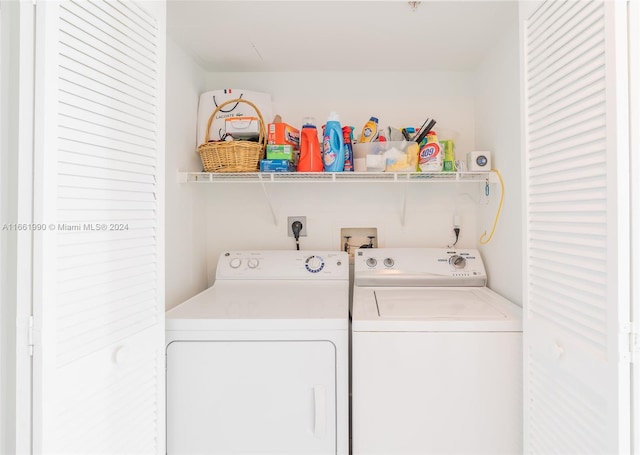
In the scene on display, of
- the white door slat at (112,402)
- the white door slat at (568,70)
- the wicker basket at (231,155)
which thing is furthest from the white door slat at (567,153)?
the white door slat at (112,402)

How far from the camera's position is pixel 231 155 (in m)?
1.93

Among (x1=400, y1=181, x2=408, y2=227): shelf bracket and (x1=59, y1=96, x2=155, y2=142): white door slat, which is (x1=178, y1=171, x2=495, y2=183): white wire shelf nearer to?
(x1=400, y1=181, x2=408, y2=227): shelf bracket

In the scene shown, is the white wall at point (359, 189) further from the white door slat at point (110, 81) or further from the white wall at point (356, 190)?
the white door slat at point (110, 81)

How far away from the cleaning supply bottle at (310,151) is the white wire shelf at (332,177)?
42 mm

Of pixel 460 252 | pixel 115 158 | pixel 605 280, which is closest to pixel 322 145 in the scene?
pixel 460 252

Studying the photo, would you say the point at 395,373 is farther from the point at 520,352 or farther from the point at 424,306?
the point at 520,352

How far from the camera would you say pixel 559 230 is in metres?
1.09

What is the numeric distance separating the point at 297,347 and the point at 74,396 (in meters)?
0.74

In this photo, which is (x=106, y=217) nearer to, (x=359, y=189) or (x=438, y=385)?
(x=438, y=385)

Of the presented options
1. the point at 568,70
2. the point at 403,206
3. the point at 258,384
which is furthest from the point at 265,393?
the point at 568,70

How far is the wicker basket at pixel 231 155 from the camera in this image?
1.92 m

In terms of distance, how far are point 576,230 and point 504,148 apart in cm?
98

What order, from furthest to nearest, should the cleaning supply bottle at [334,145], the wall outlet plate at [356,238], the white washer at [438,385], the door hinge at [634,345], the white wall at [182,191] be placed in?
1. the wall outlet plate at [356,238]
2. the cleaning supply bottle at [334,145]
3. the white wall at [182,191]
4. the white washer at [438,385]
5. the door hinge at [634,345]

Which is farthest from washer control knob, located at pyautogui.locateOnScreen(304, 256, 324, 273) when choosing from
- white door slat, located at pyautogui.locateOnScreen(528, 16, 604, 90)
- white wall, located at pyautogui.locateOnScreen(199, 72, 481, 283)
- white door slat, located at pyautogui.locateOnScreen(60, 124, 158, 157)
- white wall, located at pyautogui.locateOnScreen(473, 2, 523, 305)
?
white door slat, located at pyautogui.locateOnScreen(528, 16, 604, 90)
